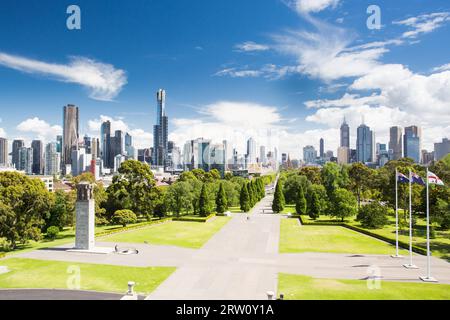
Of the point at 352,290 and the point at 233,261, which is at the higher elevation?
the point at 352,290

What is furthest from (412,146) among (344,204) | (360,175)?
(344,204)

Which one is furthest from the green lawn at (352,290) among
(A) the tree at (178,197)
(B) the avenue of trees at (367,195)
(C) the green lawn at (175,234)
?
(A) the tree at (178,197)

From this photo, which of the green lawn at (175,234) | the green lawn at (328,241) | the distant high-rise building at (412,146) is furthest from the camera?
the distant high-rise building at (412,146)

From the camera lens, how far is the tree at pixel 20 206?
107ft

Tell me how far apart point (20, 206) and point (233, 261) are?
23.1 metres

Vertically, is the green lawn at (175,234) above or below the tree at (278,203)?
below

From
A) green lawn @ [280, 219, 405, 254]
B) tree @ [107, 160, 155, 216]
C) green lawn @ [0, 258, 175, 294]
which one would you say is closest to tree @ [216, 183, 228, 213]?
tree @ [107, 160, 155, 216]

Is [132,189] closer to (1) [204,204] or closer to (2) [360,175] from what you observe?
(1) [204,204]

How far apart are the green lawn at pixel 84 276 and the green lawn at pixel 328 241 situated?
1444cm

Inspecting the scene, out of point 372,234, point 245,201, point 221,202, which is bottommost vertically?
point 372,234

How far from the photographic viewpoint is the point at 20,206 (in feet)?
111

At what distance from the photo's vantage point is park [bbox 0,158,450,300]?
2145 centimetres

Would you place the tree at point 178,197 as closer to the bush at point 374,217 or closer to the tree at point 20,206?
the tree at point 20,206
